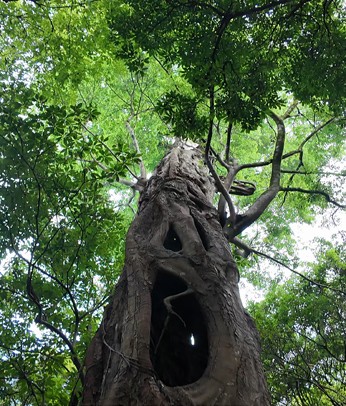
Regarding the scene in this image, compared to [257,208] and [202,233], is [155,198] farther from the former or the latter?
[257,208]

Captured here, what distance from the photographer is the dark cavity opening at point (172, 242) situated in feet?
11.1

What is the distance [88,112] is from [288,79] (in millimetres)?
2499

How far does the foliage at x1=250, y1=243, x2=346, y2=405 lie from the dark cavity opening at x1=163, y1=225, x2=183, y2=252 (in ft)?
11.7

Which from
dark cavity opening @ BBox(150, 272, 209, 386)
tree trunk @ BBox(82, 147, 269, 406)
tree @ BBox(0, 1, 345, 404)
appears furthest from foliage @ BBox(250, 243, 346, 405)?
dark cavity opening @ BBox(150, 272, 209, 386)

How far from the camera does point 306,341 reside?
6574 millimetres

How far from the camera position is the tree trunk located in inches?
74.0

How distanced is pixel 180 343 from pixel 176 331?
83mm

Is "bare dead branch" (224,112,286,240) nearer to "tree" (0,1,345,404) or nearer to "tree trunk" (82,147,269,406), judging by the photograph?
"tree" (0,1,345,404)

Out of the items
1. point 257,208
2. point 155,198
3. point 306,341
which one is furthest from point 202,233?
point 306,341

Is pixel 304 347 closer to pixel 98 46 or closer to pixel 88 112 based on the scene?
pixel 88 112

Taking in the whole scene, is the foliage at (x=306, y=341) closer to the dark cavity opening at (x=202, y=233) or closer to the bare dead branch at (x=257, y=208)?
the bare dead branch at (x=257, y=208)

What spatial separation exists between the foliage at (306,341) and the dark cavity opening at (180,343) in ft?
13.1

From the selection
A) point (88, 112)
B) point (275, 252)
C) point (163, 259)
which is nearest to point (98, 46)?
point (88, 112)

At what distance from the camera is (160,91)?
9367 millimetres
